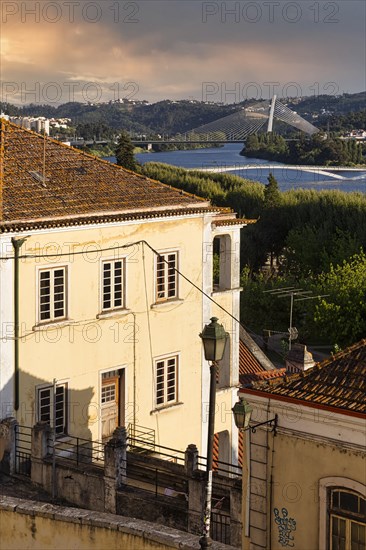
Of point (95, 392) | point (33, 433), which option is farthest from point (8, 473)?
point (95, 392)

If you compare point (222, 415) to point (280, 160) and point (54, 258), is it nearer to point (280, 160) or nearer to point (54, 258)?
point (54, 258)

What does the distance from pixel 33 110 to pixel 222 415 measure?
55.9 metres

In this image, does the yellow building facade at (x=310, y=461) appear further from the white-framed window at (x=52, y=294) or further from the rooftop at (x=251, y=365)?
the rooftop at (x=251, y=365)

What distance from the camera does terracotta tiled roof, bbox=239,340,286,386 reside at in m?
31.0

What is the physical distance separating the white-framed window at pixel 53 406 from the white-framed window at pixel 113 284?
2.14 metres

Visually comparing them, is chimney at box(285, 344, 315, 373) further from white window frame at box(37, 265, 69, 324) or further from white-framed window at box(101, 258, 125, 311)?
white window frame at box(37, 265, 69, 324)

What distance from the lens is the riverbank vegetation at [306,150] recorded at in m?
144

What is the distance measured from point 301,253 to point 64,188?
43.4 m

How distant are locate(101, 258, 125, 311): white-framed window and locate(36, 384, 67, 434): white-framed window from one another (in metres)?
2.14

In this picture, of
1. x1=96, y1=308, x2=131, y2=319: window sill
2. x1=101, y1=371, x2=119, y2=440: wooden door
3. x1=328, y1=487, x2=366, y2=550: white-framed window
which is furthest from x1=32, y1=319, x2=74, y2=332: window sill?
x1=328, y1=487, x2=366, y2=550: white-framed window

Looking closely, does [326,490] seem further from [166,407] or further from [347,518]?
[166,407]

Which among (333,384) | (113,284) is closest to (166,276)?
(113,284)

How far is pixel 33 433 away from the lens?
21.2 metres

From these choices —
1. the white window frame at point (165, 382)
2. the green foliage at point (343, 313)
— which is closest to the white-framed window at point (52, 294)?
the white window frame at point (165, 382)
